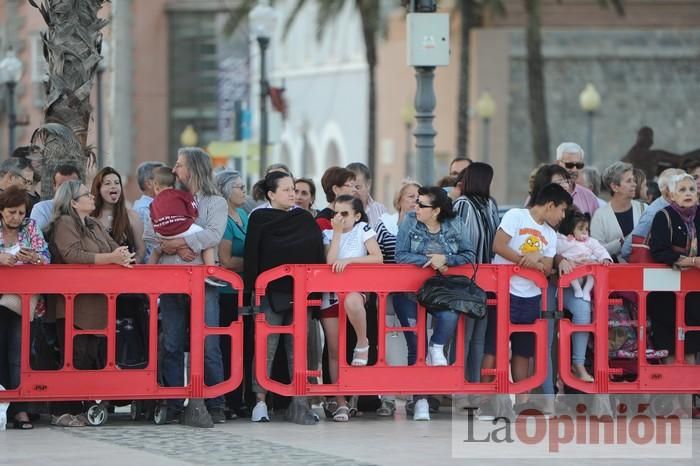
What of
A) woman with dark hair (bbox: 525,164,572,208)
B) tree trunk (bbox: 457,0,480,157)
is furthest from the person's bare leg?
tree trunk (bbox: 457,0,480,157)

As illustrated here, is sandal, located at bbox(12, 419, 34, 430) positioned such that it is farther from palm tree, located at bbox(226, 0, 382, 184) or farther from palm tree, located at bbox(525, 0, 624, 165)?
palm tree, located at bbox(525, 0, 624, 165)

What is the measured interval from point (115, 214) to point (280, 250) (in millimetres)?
1307

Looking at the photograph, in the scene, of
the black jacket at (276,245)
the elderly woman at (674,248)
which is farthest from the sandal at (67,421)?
the elderly woman at (674,248)

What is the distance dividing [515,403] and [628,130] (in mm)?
40362

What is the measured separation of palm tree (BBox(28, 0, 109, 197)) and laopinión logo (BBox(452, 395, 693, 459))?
3.84 m

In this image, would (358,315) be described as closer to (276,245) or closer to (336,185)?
(276,245)

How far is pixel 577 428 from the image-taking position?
12844 millimetres

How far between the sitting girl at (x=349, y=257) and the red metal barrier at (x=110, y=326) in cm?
74

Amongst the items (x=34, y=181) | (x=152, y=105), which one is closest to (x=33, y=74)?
(x=152, y=105)

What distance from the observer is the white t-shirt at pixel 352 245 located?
43.1 feet

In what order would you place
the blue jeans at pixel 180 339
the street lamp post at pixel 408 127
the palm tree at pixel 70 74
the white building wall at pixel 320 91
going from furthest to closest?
the white building wall at pixel 320 91 → the street lamp post at pixel 408 127 → the palm tree at pixel 70 74 → the blue jeans at pixel 180 339

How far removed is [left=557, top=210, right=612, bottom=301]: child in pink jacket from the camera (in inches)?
525

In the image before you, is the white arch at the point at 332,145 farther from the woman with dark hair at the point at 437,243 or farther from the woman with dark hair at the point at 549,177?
the woman with dark hair at the point at 437,243

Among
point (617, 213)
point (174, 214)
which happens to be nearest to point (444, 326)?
point (174, 214)
